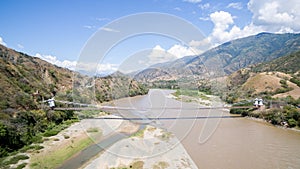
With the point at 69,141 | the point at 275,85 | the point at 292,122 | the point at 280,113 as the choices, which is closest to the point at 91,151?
the point at 69,141

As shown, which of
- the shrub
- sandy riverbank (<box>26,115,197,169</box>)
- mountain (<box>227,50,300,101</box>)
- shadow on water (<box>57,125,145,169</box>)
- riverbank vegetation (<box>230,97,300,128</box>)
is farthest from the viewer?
mountain (<box>227,50,300,101</box>)

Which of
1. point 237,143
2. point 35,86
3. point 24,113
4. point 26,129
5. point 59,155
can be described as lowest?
point 59,155

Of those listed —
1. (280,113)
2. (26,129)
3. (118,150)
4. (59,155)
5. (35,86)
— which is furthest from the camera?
(35,86)

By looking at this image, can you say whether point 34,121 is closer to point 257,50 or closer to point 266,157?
point 266,157

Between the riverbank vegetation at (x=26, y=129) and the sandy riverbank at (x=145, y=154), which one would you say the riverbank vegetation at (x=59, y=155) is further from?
the sandy riverbank at (x=145, y=154)

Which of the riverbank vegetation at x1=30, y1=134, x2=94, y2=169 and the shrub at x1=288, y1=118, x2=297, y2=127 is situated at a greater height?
the shrub at x1=288, y1=118, x2=297, y2=127

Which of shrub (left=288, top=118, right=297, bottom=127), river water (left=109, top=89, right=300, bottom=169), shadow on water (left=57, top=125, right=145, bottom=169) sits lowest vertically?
shadow on water (left=57, top=125, right=145, bottom=169)

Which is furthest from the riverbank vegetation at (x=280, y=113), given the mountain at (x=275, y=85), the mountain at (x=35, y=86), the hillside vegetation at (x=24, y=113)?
the hillside vegetation at (x=24, y=113)

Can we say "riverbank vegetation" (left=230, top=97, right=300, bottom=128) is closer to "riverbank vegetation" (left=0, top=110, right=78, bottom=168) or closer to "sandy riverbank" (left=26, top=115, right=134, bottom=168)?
"sandy riverbank" (left=26, top=115, right=134, bottom=168)

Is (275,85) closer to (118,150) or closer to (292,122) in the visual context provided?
(292,122)

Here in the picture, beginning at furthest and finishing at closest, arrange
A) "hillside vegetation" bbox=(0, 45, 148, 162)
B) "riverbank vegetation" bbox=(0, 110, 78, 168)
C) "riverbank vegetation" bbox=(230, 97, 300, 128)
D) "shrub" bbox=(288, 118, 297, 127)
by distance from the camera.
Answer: "riverbank vegetation" bbox=(230, 97, 300, 128), "shrub" bbox=(288, 118, 297, 127), "hillside vegetation" bbox=(0, 45, 148, 162), "riverbank vegetation" bbox=(0, 110, 78, 168)

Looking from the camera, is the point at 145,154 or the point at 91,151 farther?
the point at 91,151

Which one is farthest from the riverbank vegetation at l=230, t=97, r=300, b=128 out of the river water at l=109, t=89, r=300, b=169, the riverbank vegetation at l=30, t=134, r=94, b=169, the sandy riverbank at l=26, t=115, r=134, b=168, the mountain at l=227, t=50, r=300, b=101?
the riverbank vegetation at l=30, t=134, r=94, b=169
